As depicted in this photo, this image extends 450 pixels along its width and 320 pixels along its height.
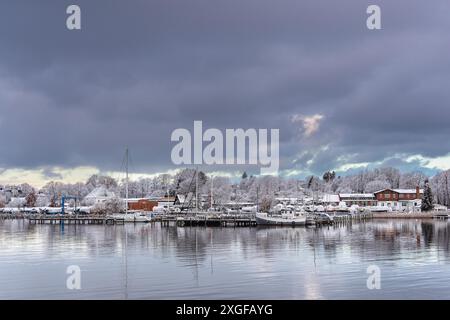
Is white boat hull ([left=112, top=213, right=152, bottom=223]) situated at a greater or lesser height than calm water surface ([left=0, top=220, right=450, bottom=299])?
lesser

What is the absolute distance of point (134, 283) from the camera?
30922mm

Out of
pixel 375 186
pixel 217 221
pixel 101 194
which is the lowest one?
pixel 217 221

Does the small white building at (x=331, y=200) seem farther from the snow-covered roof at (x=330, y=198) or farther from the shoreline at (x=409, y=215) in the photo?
the shoreline at (x=409, y=215)

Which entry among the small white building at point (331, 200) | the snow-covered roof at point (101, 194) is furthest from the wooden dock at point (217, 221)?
the snow-covered roof at point (101, 194)

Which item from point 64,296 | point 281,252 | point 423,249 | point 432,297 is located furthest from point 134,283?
point 423,249

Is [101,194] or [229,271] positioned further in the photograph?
[101,194]

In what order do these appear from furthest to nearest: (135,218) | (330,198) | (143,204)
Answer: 1. (330,198)
2. (143,204)
3. (135,218)

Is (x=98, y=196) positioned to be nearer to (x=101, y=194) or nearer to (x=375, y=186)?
(x=101, y=194)

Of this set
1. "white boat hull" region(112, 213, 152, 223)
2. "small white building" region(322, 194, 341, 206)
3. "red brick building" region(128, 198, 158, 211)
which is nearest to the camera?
"white boat hull" region(112, 213, 152, 223)

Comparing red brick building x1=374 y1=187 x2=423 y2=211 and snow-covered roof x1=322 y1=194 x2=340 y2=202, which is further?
red brick building x1=374 y1=187 x2=423 y2=211

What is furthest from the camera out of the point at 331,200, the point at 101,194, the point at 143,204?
the point at 101,194

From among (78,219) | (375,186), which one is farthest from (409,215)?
(78,219)

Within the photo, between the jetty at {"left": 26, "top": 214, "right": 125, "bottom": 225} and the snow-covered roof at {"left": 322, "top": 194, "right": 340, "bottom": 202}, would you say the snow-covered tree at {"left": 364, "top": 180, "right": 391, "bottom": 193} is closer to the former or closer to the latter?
the snow-covered roof at {"left": 322, "top": 194, "right": 340, "bottom": 202}

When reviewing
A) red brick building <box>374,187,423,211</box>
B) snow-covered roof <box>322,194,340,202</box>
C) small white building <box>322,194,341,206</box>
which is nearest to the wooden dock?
small white building <box>322,194,341,206</box>
